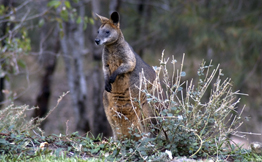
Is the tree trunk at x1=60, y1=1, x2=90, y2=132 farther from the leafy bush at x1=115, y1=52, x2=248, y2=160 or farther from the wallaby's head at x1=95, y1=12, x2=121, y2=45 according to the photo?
the leafy bush at x1=115, y1=52, x2=248, y2=160

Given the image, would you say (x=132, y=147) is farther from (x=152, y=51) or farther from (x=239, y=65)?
(x=152, y=51)

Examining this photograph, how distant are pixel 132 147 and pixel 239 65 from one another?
25.5ft

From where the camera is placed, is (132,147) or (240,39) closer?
(132,147)

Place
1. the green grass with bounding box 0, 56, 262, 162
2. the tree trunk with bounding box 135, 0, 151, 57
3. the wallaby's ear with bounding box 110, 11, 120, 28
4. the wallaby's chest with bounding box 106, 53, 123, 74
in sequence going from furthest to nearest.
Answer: the tree trunk with bounding box 135, 0, 151, 57 → the wallaby's ear with bounding box 110, 11, 120, 28 → the wallaby's chest with bounding box 106, 53, 123, 74 → the green grass with bounding box 0, 56, 262, 162

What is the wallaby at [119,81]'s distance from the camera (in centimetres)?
570

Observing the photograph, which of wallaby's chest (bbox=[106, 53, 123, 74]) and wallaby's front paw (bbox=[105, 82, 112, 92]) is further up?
wallaby's chest (bbox=[106, 53, 123, 74])

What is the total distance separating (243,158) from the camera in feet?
14.7

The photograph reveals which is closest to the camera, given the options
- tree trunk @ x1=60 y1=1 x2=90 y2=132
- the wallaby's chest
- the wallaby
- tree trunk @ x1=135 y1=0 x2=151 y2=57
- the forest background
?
the wallaby

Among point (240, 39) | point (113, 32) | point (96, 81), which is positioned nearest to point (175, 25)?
point (240, 39)

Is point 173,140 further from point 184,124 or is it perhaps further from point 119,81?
point 119,81

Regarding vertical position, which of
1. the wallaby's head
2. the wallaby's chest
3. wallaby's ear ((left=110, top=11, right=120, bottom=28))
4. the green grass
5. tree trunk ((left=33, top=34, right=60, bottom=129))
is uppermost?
wallaby's ear ((left=110, top=11, right=120, bottom=28))

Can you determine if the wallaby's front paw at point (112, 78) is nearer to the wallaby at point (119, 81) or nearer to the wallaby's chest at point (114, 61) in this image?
the wallaby at point (119, 81)

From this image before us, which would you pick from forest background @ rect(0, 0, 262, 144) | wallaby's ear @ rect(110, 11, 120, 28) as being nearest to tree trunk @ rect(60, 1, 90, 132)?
forest background @ rect(0, 0, 262, 144)

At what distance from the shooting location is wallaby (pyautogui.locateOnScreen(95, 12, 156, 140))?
5699 mm
